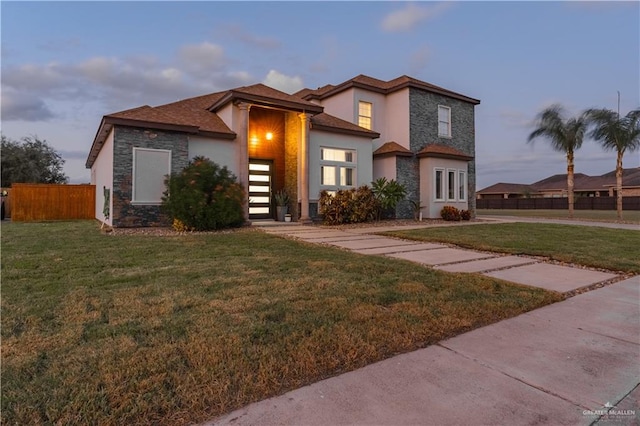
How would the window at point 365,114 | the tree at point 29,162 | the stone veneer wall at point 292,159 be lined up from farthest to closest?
the tree at point 29,162, the window at point 365,114, the stone veneer wall at point 292,159

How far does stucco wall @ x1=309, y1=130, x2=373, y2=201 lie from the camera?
13094 millimetres

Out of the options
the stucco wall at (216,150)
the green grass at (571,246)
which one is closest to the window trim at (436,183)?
the green grass at (571,246)

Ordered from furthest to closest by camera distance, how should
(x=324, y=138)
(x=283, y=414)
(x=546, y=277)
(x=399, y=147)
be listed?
(x=399, y=147)
(x=324, y=138)
(x=546, y=277)
(x=283, y=414)

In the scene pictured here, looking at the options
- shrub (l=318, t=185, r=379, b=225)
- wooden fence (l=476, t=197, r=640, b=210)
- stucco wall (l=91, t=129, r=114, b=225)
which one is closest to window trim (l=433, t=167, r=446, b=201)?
shrub (l=318, t=185, r=379, b=225)

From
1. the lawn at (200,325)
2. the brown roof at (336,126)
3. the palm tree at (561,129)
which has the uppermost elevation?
the palm tree at (561,129)

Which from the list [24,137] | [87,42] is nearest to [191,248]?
[87,42]

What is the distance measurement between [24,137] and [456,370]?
3629 centimetres

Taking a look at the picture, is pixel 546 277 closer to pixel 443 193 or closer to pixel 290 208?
pixel 290 208

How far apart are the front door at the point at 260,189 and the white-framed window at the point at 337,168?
2.20 meters

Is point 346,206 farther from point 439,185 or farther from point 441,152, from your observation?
point 441,152

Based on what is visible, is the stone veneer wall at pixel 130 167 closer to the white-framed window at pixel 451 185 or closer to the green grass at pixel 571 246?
the green grass at pixel 571 246

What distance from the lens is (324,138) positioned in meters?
13.4

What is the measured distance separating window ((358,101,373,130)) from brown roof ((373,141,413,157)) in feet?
4.14

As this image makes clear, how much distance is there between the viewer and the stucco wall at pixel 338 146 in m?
13.1
